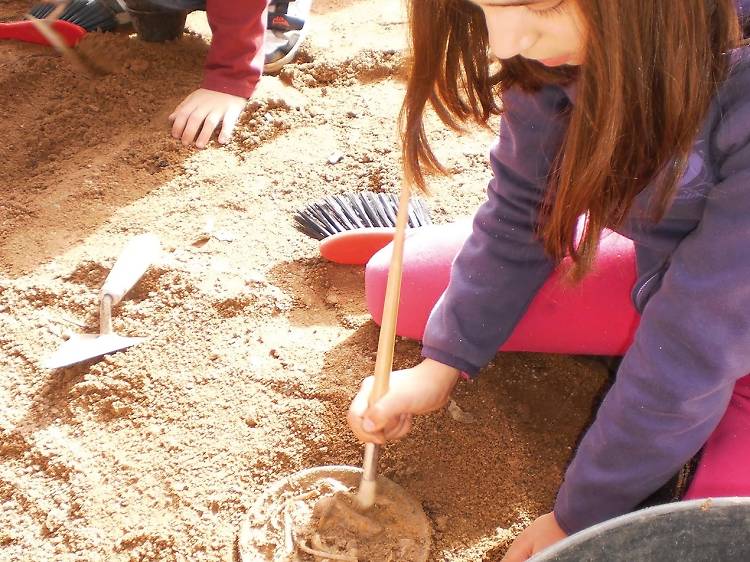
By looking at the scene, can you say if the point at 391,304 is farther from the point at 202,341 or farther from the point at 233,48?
the point at 233,48

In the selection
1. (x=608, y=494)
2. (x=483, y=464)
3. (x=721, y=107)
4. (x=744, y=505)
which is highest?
(x=721, y=107)

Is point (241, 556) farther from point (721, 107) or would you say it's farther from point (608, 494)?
point (721, 107)

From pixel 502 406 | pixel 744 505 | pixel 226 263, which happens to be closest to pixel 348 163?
pixel 226 263

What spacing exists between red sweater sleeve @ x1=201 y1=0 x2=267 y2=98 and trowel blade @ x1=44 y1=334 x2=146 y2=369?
670mm

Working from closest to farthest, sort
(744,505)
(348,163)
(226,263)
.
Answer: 1. (744,505)
2. (226,263)
3. (348,163)

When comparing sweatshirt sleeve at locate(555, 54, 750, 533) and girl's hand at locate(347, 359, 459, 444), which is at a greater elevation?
sweatshirt sleeve at locate(555, 54, 750, 533)

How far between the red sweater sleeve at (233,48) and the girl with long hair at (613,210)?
2.73ft

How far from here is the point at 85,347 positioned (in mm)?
1157

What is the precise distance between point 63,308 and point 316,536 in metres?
0.59

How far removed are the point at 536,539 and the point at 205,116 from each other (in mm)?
1066

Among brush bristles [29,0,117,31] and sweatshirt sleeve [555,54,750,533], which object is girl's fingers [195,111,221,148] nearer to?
brush bristles [29,0,117,31]

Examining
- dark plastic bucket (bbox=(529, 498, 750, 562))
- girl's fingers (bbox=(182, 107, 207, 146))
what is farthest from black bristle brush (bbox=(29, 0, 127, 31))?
dark plastic bucket (bbox=(529, 498, 750, 562))

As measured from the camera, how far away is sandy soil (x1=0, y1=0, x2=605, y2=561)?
100 cm

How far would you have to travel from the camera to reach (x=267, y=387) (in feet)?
3.68
